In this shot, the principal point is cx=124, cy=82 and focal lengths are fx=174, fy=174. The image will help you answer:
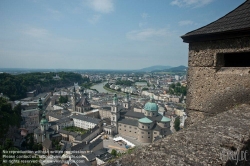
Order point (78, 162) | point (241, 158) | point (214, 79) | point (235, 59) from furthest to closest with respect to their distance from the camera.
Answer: point (78, 162), point (235, 59), point (214, 79), point (241, 158)

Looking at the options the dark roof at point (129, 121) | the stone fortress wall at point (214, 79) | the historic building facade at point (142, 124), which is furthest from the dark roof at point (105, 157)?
the stone fortress wall at point (214, 79)

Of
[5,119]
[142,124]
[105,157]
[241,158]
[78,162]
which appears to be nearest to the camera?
[241,158]

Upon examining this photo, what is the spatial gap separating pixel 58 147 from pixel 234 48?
84.1 feet

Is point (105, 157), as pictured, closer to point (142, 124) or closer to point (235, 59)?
point (142, 124)

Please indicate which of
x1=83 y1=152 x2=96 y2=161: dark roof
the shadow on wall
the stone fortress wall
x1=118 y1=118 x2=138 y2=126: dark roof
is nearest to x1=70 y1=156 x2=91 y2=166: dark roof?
x1=83 y1=152 x2=96 y2=161: dark roof

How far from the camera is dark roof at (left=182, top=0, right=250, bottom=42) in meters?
3.92

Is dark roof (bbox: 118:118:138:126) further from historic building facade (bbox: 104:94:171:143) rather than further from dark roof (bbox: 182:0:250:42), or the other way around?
dark roof (bbox: 182:0:250:42)

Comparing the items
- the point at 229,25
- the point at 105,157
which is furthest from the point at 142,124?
the point at 229,25

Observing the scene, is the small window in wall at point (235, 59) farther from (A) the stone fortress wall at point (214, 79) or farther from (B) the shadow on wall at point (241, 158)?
(B) the shadow on wall at point (241, 158)

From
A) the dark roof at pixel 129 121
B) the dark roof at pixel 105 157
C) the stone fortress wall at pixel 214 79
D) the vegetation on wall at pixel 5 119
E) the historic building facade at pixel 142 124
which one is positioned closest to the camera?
the stone fortress wall at pixel 214 79

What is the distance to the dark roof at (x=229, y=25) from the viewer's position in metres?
3.92

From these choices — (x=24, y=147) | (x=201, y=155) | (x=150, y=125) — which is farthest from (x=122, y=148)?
(x=201, y=155)

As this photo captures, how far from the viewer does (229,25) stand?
4223 millimetres

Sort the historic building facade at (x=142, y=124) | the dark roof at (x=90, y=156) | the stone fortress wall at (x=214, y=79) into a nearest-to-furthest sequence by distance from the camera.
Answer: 1. the stone fortress wall at (x=214, y=79)
2. the dark roof at (x=90, y=156)
3. the historic building facade at (x=142, y=124)
